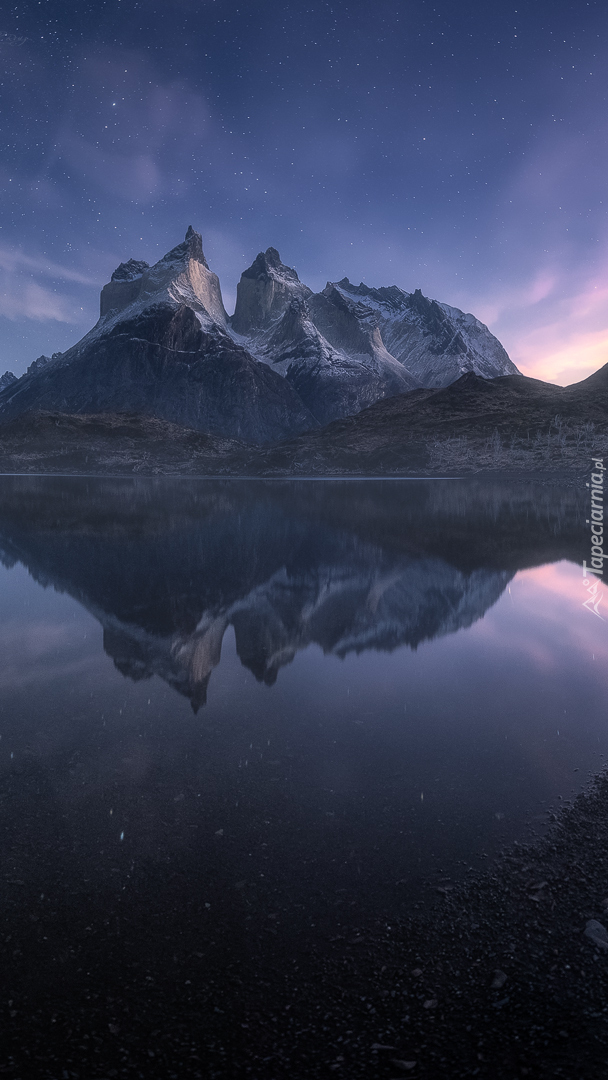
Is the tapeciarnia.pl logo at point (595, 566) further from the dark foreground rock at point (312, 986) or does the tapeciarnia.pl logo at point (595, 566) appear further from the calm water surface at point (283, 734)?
the dark foreground rock at point (312, 986)

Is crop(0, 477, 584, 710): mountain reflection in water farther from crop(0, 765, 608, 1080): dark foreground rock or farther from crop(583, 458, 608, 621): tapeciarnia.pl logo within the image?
crop(0, 765, 608, 1080): dark foreground rock

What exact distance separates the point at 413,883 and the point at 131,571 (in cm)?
2721

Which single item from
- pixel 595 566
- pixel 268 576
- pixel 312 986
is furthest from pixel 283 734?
pixel 595 566

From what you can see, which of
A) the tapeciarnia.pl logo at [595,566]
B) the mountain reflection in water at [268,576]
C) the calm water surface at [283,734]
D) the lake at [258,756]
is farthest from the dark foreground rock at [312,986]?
the tapeciarnia.pl logo at [595,566]

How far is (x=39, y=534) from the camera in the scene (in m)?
47.9

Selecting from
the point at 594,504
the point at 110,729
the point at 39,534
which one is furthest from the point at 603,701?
the point at 594,504

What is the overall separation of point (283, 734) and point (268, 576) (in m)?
18.8

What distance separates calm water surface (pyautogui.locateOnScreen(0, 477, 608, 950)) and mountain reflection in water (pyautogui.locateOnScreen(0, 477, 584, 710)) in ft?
0.57

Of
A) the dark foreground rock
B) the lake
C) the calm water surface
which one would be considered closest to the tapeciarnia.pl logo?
the calm water surface

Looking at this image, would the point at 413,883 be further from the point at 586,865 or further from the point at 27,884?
the point at 27,884

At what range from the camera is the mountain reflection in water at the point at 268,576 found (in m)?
18.8

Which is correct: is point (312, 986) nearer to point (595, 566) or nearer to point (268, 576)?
point (268, 576)

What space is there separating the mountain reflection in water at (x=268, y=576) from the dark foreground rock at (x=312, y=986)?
7.33 m

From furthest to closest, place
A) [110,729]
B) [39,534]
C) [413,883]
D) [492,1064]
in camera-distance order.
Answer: [39,534] < [110,729] < [413,883] < [492,1064]
